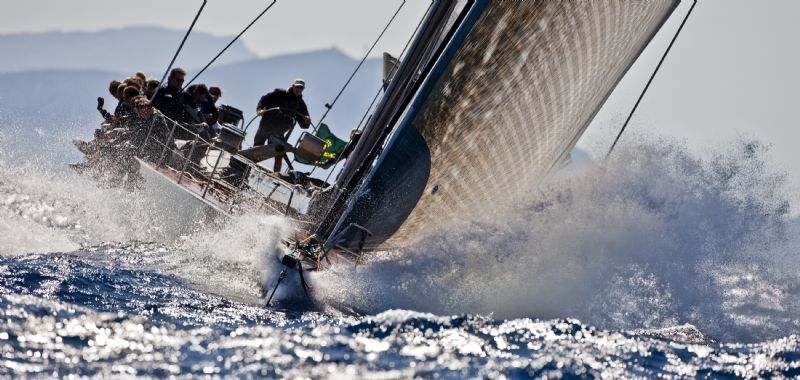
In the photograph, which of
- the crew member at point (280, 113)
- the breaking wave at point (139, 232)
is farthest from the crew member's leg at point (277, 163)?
the breaking wave at point (139, 232)

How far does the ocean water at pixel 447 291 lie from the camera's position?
389 centimetres

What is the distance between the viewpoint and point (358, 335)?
4.41 meters

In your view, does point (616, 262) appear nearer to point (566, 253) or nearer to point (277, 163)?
point (566, 253)

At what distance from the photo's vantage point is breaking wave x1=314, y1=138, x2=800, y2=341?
6.72 m

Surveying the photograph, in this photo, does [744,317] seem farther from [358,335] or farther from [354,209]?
[358,335]

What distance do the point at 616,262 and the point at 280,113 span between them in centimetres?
418

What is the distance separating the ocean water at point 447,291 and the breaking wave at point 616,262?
21mm

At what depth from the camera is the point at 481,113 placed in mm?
7211

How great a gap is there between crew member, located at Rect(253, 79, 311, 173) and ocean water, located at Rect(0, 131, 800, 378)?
1.41 m

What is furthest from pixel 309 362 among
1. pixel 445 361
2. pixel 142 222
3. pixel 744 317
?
pixel 142 222

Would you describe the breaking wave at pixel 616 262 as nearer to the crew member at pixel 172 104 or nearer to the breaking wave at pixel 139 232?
the breaking wave at pixel 139 232

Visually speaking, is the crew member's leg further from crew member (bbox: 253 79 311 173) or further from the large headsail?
the large headsail

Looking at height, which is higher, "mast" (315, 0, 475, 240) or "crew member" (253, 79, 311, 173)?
"crew member" (253, 79, 311, 173)

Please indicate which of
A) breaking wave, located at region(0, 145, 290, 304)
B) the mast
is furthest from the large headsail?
breaking wave, located at region(0, 145, 290, 304)
